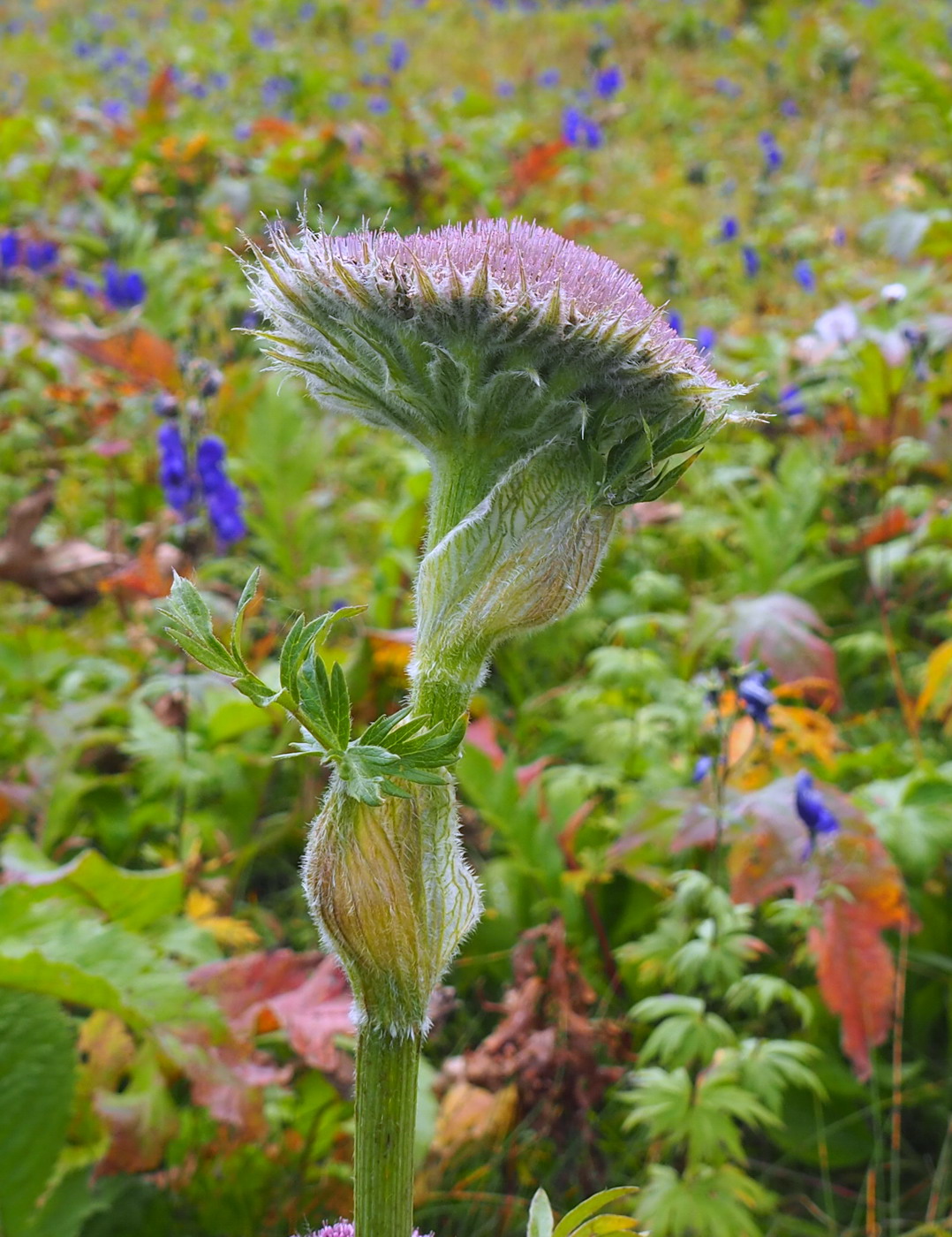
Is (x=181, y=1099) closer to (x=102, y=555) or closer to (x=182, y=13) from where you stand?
(x=102, y=555)

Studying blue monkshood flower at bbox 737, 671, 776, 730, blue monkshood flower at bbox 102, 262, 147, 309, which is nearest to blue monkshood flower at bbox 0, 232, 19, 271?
blue monkshood flower at bbox 102, 262, 147, 309

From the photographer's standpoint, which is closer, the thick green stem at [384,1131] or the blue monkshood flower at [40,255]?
the thick green stem at [384,1131]

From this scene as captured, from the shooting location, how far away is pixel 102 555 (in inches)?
120

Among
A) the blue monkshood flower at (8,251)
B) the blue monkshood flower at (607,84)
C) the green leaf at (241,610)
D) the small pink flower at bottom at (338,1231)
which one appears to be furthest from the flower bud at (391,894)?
the blue monkshood flower at (607,84)

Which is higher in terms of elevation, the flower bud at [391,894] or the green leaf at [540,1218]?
the flower bud at [391,894]

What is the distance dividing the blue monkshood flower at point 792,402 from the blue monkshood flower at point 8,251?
11.5 ft

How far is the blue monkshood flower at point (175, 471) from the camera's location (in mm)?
2852

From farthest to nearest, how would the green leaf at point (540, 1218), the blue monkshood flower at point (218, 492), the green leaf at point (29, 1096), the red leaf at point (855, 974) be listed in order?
1. the blue monkshood flower at point (218, 492)
2. the red leaf at point (855, 974)
3. the green leaf at point (29, 1096)
4. the green leaf at point (540, 1218)

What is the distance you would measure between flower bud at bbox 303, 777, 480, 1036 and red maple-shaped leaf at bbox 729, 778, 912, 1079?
114 centimetres

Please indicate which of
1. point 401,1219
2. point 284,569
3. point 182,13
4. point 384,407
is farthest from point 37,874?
→ point 182,13

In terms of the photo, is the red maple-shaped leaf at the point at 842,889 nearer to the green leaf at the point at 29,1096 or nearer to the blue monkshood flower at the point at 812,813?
the blue monkshood flower at the point at 812,813

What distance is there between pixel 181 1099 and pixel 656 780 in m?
1.14

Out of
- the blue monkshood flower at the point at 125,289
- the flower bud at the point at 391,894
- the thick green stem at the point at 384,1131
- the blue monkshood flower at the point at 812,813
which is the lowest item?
the thick green stem at the point at 384,1131

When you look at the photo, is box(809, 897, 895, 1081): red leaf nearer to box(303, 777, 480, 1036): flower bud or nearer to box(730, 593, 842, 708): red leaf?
box(730, 593, 842, 708): red leaf
